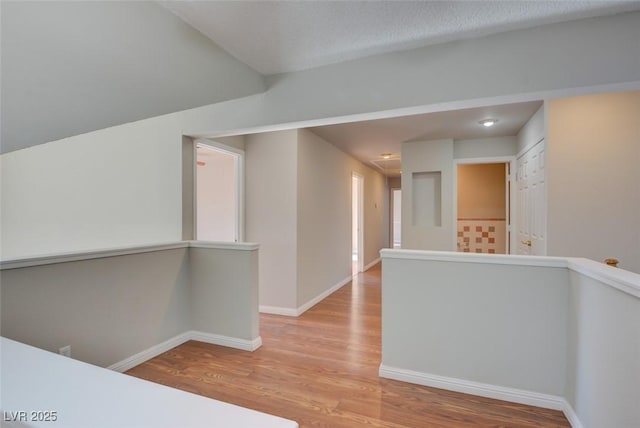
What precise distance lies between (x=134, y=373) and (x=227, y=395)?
2.76 feet

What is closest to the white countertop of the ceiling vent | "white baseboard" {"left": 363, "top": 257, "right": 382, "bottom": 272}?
the ceiling vent

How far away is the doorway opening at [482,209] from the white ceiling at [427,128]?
5.35ft

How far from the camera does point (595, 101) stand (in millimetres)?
2656

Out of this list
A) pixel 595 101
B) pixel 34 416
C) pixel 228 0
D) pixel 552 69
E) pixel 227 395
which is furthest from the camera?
pixel 595 101

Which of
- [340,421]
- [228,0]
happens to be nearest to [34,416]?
[340,421]

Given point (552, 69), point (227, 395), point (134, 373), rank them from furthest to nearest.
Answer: point (134, 373), point (227, 395), point (552, 69)

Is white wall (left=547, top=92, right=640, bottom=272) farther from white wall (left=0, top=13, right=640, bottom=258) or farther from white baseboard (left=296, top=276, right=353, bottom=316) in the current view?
white baseboard (left=296, top=276, right=353, bottom=316)

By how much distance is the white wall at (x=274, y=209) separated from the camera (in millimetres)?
3748

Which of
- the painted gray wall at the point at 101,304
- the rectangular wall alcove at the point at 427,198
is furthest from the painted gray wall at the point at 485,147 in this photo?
the painted gray wall at the point at 101,304

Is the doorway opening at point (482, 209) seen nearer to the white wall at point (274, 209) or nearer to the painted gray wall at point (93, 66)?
the white wall at point (274, 209)

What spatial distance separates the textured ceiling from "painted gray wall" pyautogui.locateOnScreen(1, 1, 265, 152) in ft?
0.54

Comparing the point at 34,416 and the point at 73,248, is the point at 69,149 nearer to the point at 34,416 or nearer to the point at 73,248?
the point at 73,248

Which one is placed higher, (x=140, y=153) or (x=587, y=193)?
(x=140, y=153)

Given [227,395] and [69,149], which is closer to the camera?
[227,395]
